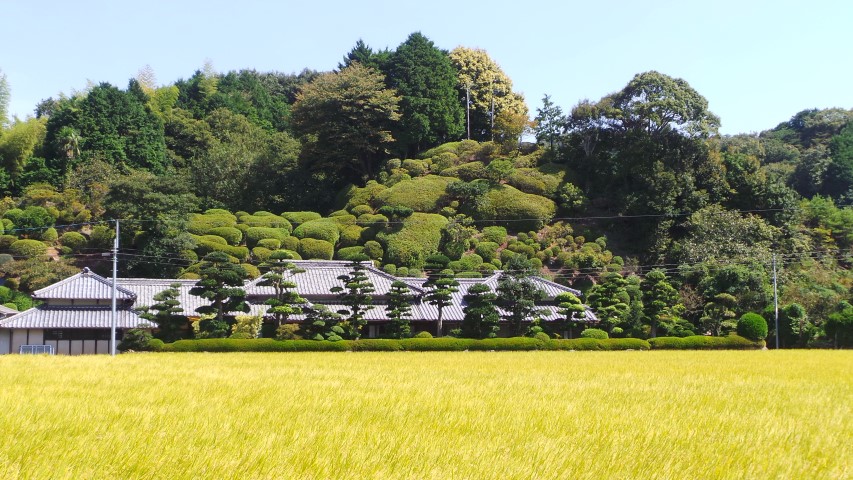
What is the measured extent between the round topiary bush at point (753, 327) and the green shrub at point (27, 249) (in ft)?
125

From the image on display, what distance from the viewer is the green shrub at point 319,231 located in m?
49.3

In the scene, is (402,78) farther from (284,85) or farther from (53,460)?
(53,460)

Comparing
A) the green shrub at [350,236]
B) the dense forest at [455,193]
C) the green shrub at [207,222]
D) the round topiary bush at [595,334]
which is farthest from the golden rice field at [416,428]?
the green shrub at [350,236]

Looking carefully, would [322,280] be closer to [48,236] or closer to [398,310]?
[398,310]

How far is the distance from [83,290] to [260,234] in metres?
11.8

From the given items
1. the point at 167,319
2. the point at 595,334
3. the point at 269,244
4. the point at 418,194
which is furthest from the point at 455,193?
the point at 167,319

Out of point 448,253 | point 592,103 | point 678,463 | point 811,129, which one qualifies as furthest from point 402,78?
point 678,463

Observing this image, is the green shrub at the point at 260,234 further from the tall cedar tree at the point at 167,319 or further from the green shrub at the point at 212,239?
the tall cedar tree at the point at 167,319

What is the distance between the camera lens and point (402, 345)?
35406 mm

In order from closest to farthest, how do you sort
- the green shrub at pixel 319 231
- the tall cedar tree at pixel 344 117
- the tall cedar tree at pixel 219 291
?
the tall cedar tree at pixel 219 291, the green shrub at pixel 319 231, the tall cedar tree at pixel 344 117

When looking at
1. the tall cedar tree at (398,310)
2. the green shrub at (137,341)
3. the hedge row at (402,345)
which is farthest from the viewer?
the tall cedar tree at (398,310)

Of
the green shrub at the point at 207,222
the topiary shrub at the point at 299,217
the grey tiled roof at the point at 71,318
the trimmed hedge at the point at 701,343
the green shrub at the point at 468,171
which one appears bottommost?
the trimmed hedge at the point at 701,343

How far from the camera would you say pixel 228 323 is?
37.0m

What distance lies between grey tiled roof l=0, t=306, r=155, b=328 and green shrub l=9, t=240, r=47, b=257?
8.49 meters
